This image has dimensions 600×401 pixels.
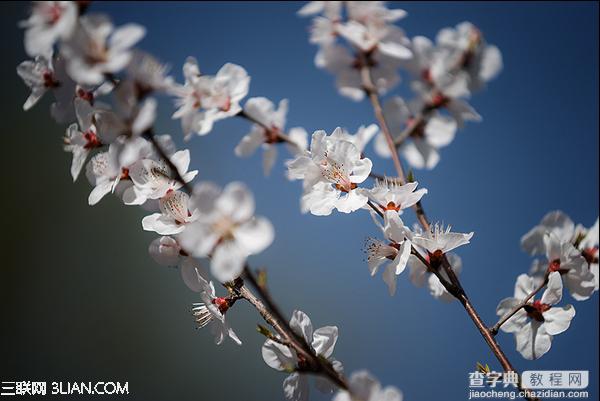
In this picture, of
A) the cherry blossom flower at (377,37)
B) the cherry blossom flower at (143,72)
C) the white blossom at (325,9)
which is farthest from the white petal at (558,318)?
the cherry blossom flower at (143,72)

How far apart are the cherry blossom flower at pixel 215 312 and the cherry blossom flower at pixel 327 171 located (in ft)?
0.67

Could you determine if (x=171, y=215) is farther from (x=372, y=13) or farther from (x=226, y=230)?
(x=372, y=13)

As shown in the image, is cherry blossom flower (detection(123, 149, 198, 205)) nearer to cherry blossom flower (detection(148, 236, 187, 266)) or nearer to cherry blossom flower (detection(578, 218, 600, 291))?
cherry blossom flower (detection(148, 236, 187, 266))

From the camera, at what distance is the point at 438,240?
0.74m

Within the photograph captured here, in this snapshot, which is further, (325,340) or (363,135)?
(363,135)

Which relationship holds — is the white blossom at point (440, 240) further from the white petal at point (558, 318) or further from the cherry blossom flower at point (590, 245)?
the cherry blossom flower at point (590, 245)

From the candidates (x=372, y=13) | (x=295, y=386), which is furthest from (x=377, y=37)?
(x=295, y=386)

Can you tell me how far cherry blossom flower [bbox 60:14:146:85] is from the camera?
19.4 inches

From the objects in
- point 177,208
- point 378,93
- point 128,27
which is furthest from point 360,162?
point 128,27

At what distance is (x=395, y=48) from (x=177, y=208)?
0.43 metres

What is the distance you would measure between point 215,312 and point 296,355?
17 centimetres

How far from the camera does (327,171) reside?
0.79 meters

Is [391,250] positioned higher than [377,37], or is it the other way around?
[377,37]

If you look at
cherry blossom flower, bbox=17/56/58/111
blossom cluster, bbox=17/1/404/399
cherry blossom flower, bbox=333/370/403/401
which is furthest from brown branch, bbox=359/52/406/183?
cherry blossom flower, bbox=17/56/58/111
